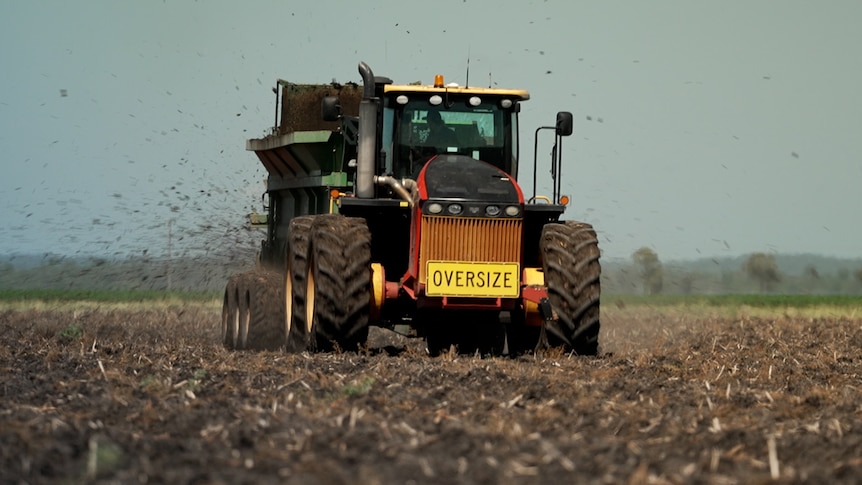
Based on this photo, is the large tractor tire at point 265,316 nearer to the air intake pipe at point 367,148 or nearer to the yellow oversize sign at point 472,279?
the air intake pipe at point 367,148

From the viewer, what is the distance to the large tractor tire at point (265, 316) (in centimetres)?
1485

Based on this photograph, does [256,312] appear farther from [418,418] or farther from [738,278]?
[738,278]

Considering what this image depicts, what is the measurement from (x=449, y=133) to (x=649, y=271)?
71.4ft

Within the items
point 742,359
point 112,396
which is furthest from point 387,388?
point 742,359

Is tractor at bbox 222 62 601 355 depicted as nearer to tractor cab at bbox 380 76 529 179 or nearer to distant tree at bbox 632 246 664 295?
tractor cab at bbox 380 76 529 179

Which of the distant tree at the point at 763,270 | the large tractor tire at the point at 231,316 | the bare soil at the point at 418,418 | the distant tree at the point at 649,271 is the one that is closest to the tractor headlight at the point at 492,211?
the bare soil at the point at 418,418

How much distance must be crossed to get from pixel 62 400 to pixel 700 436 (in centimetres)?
395

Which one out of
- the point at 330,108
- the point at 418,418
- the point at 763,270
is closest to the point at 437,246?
the point at 330,108

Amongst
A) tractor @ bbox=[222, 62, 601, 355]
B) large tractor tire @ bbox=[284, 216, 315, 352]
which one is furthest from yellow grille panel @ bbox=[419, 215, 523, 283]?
large tractor tire @ bbox=[284, 216, 315, 352]

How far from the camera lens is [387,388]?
9062mm

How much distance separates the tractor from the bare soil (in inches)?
20.8

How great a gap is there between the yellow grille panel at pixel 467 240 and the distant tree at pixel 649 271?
19.6 metres

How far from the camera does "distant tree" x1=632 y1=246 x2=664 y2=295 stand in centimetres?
3263

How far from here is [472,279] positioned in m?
12.2
